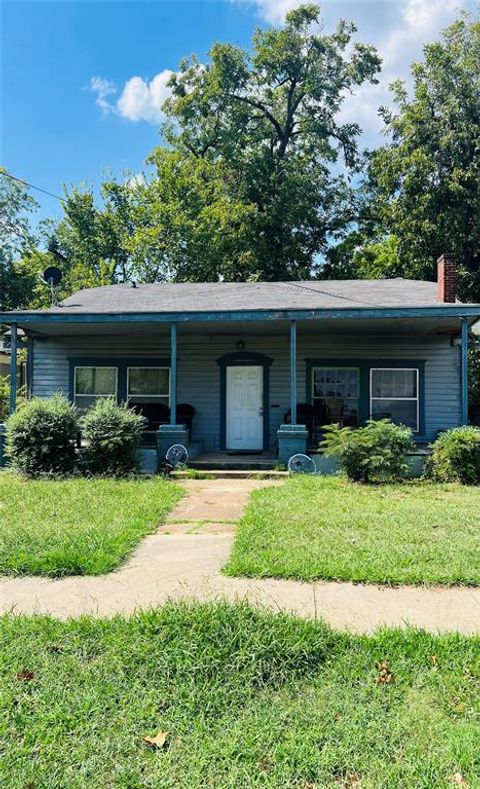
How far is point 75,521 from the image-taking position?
5.61 metres

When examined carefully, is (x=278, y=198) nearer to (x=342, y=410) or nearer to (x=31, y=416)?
(x=342, y=410)

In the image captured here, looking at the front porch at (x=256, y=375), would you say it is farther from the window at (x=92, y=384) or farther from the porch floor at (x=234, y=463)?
the porch floor at (x=234, y=463)

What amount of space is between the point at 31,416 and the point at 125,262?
22113 mm

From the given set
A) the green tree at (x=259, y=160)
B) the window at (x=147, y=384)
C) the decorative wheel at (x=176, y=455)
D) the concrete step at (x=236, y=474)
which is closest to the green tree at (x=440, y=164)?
the green tree at (x=259, y=160)

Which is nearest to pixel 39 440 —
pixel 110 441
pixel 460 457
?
pixel 110 441

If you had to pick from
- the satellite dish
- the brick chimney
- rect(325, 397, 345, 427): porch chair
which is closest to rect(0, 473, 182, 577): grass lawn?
rect(325, 397, 345, 427): porch chair

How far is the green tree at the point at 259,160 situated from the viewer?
22.6 meters

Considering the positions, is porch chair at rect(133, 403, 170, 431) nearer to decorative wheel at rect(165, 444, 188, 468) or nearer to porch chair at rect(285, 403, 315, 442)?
decorative wheel at rect(165, 444, 188, 468)

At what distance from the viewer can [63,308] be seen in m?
11.3

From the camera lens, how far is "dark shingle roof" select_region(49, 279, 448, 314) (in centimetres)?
1030

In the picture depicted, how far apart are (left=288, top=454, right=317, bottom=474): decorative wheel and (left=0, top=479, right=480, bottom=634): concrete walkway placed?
16.2ft

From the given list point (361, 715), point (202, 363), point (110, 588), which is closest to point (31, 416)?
point (202, 363)

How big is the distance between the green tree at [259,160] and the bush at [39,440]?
15.2 meters

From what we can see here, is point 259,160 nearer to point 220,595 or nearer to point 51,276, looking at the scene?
point 51,276
